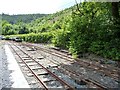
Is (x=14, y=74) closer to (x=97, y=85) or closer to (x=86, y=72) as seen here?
(x=86, y=72)

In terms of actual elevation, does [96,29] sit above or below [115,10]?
below

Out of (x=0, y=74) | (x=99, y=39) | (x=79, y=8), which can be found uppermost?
(x=79, y=8)

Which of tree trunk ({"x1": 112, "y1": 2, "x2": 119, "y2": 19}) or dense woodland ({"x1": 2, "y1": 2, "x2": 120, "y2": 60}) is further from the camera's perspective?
tree trunk ({"x1": 112, "y1": 2, "x2": 119, "y2": 19})

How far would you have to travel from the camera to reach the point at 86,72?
1305 centimetres

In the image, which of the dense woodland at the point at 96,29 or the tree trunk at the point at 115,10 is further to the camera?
the tree trunk at the point at 115,10

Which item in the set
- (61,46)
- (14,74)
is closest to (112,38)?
(14,74)

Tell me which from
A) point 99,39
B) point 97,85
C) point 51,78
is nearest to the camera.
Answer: point 97,85

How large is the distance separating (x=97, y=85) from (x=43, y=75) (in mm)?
3555

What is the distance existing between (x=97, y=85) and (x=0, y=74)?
19.4 feet

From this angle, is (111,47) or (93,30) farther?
(93,30)

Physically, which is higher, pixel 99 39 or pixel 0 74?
pixel 99 39

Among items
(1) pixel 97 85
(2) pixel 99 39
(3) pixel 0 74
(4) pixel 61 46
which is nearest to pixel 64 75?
(1) pixel 97 85

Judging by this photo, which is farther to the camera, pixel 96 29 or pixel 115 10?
pixel 96 29

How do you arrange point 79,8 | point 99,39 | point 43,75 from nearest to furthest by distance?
point 43,75, point 99,39, point 79,8
